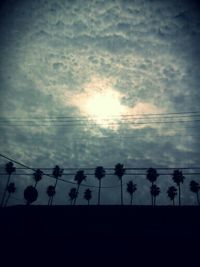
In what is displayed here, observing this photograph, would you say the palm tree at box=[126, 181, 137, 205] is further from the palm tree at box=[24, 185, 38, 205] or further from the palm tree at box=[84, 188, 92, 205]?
the palm tree at box=[24, 185, 38, 205]

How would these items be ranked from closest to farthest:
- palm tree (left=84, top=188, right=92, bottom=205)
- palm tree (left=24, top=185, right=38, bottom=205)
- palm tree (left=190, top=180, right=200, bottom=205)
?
palm tree (left=24, top=185, right=38, bottom=205), palm tree (left=190, top=180, right=200, bottom=205), palm tree (left=84, top=188, right=92, bottom=205)

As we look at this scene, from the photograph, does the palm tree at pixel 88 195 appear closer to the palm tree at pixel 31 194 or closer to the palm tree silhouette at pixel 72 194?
the palm tree silhouette at pixel 72 194
